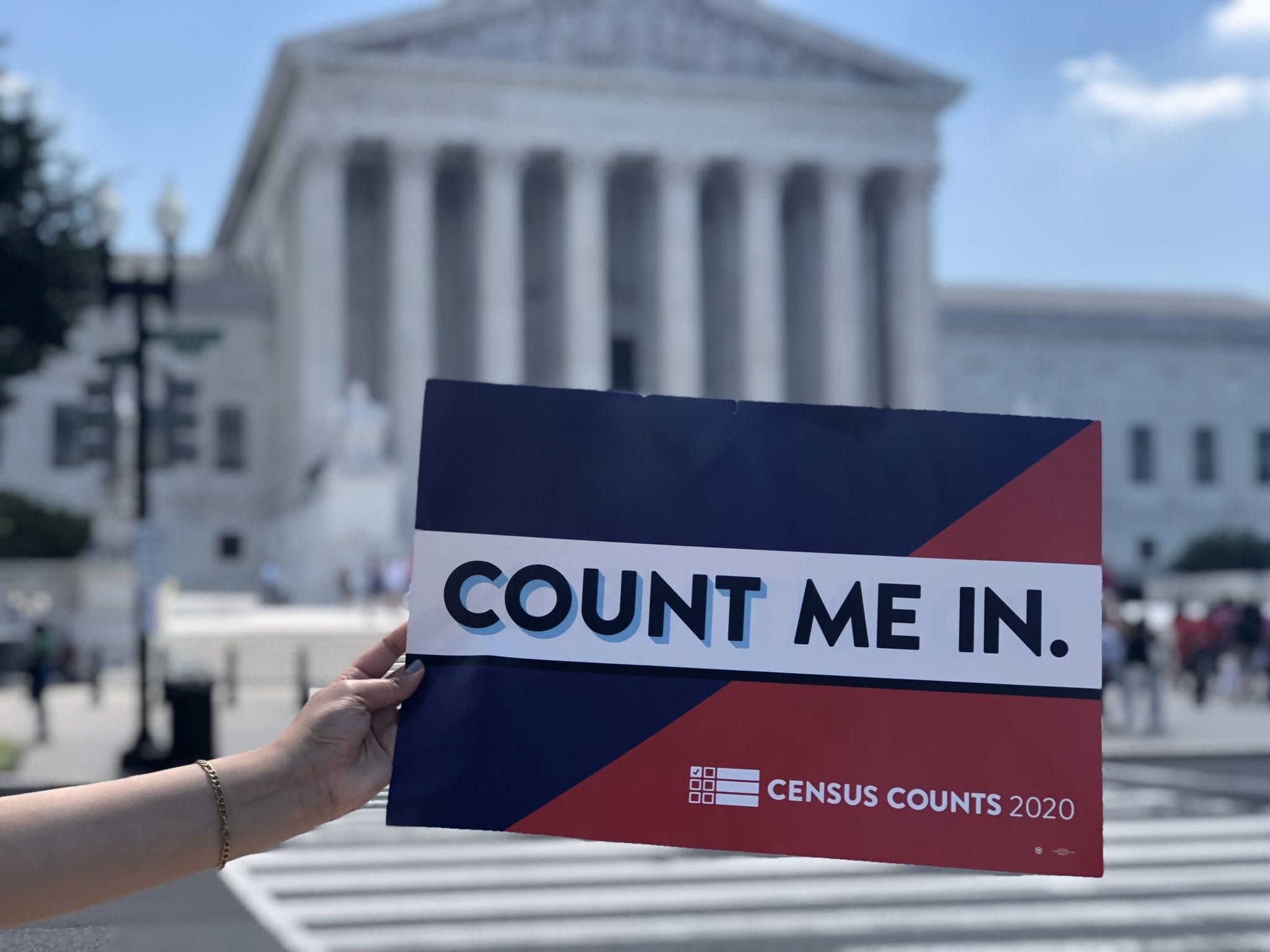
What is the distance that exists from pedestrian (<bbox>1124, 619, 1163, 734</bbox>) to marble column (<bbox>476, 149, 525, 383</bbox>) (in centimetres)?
4010

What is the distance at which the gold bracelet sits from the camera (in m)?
2.69

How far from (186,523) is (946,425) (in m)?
69.1

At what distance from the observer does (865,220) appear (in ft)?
240

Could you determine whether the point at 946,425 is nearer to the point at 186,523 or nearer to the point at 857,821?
the point at 857,821

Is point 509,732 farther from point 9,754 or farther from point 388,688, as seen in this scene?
point 9,754

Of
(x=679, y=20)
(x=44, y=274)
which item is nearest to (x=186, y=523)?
(x=679, y=20)

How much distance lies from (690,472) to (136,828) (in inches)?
43.7

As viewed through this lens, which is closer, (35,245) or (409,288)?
(35,245)

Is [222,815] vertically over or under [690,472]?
under

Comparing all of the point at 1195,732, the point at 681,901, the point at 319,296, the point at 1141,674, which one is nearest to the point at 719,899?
the point at 681,901

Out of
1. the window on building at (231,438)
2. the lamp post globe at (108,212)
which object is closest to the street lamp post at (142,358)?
the lamp post globe at (108,212)

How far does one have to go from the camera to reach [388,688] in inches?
113

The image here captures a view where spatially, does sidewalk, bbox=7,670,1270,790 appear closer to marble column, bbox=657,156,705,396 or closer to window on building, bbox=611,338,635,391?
marble column, bbox=657,156,705,396

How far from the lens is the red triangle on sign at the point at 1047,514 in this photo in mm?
2955
